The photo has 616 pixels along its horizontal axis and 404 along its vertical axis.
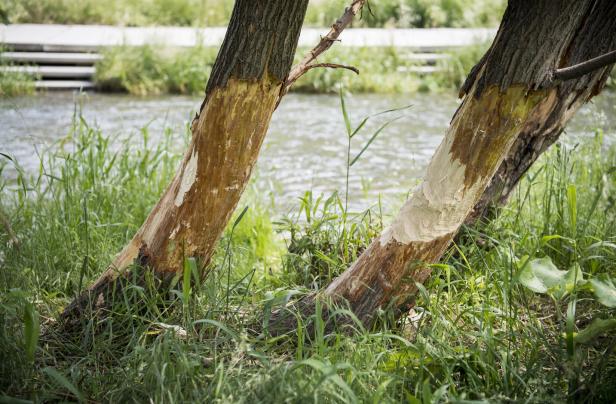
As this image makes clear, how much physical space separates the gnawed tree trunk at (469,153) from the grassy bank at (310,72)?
24.2ft

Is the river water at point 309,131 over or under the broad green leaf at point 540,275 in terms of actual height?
under

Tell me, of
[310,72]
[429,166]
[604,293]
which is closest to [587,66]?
[429,166]

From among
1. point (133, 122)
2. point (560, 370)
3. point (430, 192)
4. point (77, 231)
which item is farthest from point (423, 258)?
point (133, 122)

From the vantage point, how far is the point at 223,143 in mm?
2461

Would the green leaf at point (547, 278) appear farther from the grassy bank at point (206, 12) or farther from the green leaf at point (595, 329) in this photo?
the grassy bank at point (206, 12)

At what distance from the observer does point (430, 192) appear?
2.41 m

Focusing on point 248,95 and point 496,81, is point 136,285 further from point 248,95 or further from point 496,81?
point 496,81

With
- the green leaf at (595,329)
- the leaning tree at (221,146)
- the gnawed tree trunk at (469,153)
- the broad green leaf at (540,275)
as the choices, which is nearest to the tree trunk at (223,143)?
the leaning tree at (221,146)

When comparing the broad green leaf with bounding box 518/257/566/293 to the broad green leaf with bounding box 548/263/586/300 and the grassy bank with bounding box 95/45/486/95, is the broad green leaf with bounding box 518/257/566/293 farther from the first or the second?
the grassy bank with bounding box 95/45/486/95

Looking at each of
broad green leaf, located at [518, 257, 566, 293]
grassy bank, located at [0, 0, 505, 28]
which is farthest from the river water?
grassy bank, located at [0, 0, 505, 28]

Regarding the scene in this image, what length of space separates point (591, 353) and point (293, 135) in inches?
212

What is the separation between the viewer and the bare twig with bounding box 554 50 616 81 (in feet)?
7.12

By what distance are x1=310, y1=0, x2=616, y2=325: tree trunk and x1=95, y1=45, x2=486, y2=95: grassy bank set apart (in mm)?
7380

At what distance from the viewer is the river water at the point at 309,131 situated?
5.87 m
